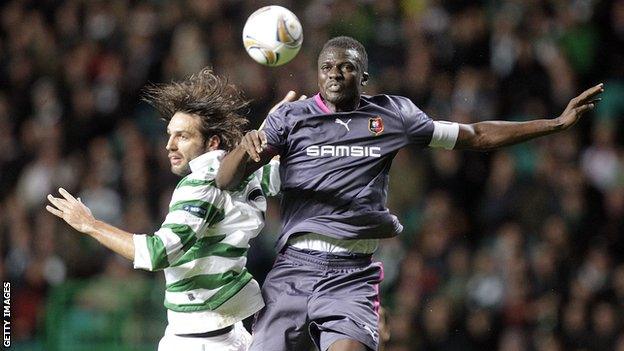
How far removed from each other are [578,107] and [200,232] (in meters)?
1.99

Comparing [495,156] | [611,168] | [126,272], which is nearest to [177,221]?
[126,272]

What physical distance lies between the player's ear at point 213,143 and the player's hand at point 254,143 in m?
0.67

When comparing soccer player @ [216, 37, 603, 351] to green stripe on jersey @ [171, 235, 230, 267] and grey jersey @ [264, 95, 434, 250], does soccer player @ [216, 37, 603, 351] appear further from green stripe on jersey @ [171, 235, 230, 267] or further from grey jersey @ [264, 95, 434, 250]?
green stripe on jersey @ [171, 235, 230, 267]

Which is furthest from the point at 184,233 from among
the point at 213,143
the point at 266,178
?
the point at 266,178

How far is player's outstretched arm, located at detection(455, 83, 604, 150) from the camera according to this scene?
600 cm

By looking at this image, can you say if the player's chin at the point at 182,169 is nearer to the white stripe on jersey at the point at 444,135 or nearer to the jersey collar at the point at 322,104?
the jersey collar at the point at 322,104

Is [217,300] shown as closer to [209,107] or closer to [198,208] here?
[198,208]

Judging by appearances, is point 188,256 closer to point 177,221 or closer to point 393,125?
point 177,221

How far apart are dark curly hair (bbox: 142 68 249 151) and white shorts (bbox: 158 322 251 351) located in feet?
3.26

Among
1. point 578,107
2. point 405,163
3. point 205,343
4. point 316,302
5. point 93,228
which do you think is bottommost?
point 205,343

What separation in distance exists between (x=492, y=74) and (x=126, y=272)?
402cm

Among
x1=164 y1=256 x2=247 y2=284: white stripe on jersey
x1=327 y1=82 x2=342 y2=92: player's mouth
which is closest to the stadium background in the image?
x1=164 y1=256 x2=247 y2=284: white stripe on jersey

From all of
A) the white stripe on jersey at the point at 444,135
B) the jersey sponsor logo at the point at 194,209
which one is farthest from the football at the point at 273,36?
the jersey sponsor logo at the point at 194,209

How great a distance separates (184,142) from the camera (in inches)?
243
